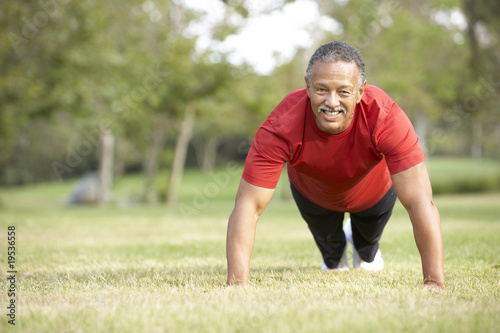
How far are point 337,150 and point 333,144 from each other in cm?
6

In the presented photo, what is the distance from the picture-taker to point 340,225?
5168mm

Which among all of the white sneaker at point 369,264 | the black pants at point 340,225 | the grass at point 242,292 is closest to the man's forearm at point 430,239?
the grass at point 242,292

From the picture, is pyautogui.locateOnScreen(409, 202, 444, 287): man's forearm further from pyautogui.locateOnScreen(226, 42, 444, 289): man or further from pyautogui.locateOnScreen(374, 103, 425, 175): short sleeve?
pyautogui.locateOnScreen(374, 103, 425, 175): short sleeve

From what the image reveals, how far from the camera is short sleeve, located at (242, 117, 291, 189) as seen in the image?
381 cm

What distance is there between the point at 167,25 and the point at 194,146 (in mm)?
38783

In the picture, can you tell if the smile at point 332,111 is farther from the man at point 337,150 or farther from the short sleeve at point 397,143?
the short sleeve at point 397,143

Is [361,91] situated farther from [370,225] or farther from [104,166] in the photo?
[104,166]

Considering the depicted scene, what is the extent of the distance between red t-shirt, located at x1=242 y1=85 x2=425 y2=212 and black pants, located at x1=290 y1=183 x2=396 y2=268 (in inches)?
28.8

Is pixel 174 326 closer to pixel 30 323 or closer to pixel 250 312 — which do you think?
pixel 250 312

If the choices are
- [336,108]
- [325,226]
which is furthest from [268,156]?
[325,226]

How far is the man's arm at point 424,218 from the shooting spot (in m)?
3.68

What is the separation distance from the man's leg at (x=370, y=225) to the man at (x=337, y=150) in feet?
1.85

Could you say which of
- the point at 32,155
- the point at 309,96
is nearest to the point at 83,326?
the point at 309,96

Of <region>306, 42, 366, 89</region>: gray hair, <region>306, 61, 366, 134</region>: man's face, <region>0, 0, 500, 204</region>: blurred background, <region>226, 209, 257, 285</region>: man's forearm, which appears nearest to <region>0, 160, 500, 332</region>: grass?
<region>226, 209, 257, 285</region>: man's forearm
